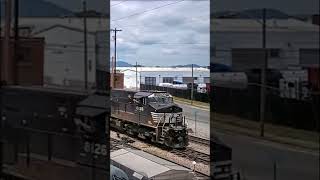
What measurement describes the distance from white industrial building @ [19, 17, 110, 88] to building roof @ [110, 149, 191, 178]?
0.28m

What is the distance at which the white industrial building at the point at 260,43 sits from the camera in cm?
126

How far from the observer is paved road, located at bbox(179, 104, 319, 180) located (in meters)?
1.28

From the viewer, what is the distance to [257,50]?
135 centimetres

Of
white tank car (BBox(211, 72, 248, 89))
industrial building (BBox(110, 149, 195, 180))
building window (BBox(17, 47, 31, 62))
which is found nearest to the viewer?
white tank car (BBox(211, 72, 248, 89))

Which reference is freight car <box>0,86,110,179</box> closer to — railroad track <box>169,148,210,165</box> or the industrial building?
the industrial building

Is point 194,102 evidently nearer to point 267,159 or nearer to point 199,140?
point 199,140

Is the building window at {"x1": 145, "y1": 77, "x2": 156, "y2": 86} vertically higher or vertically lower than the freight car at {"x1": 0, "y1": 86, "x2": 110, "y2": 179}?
higher

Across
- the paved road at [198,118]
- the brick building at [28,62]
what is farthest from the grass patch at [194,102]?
the brick building at [28,62]

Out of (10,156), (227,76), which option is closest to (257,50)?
(227,76)

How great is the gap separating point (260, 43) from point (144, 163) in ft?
1.99

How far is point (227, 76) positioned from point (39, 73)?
0.73 meters

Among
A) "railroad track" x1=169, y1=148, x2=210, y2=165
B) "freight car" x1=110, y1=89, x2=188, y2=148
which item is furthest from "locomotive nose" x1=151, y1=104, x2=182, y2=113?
"railroad track" x1=169, y1=148, x2=210, y2=165

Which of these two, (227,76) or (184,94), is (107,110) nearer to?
(184,94)

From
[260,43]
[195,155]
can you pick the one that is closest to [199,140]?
[195,155]
